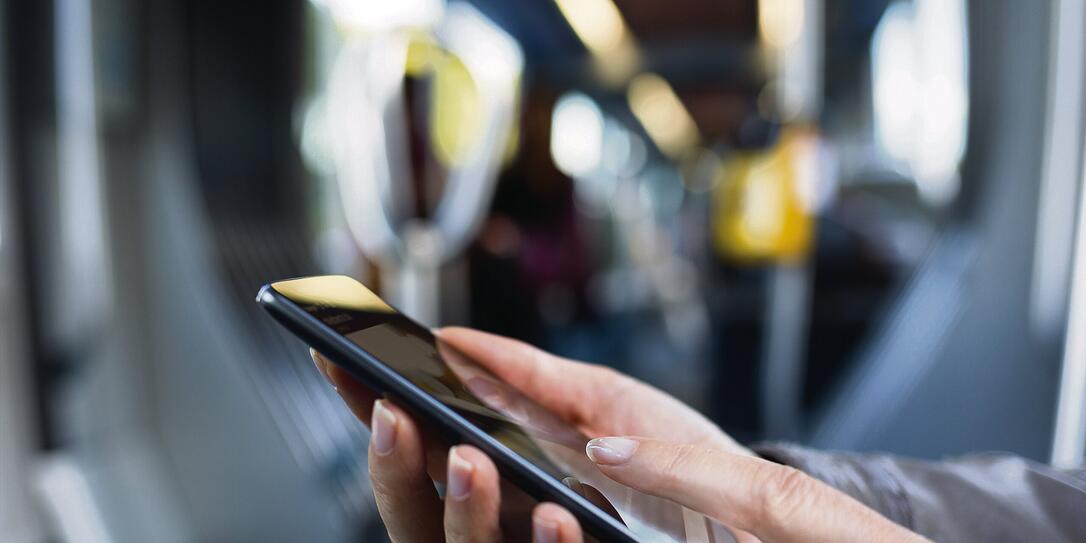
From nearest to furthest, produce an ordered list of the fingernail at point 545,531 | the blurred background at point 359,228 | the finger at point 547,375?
the fingernail at point 545,531 < the finger at point 547,375 < the blurred background at point 359,228

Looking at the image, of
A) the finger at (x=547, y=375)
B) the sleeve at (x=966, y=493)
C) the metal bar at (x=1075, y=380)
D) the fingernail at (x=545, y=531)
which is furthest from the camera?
the metal bar at (x=1075, y=380)

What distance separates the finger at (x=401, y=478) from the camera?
0.49 meters

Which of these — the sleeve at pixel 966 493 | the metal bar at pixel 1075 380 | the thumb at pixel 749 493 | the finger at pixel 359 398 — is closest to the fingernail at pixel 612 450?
the thumb at pixel 749 493

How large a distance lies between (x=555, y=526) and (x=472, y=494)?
5cm

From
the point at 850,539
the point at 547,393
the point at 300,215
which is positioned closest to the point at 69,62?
the point at 300,215

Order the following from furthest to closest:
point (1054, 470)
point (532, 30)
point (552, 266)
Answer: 1. point (532, 30)
2. point (552, 266)
3. point (1054, 470)

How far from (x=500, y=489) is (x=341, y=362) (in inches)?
4.9

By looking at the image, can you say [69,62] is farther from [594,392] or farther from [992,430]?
[992,430]

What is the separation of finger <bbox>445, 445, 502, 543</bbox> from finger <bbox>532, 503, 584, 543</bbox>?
0.03 meters

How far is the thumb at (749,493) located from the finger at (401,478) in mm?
125

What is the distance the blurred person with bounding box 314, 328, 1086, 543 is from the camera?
470 millimetres

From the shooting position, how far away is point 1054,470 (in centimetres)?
65

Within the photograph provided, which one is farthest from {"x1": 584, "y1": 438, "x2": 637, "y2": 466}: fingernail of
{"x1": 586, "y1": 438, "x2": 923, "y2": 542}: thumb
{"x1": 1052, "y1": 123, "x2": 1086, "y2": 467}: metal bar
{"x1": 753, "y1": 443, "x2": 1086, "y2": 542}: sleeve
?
{"x1": 1052, "y1": 123, "x2": 1086, "y2": 467}: metal bar

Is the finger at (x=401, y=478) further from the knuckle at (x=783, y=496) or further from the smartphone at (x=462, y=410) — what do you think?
the knuckle at (x=783, y=496)
